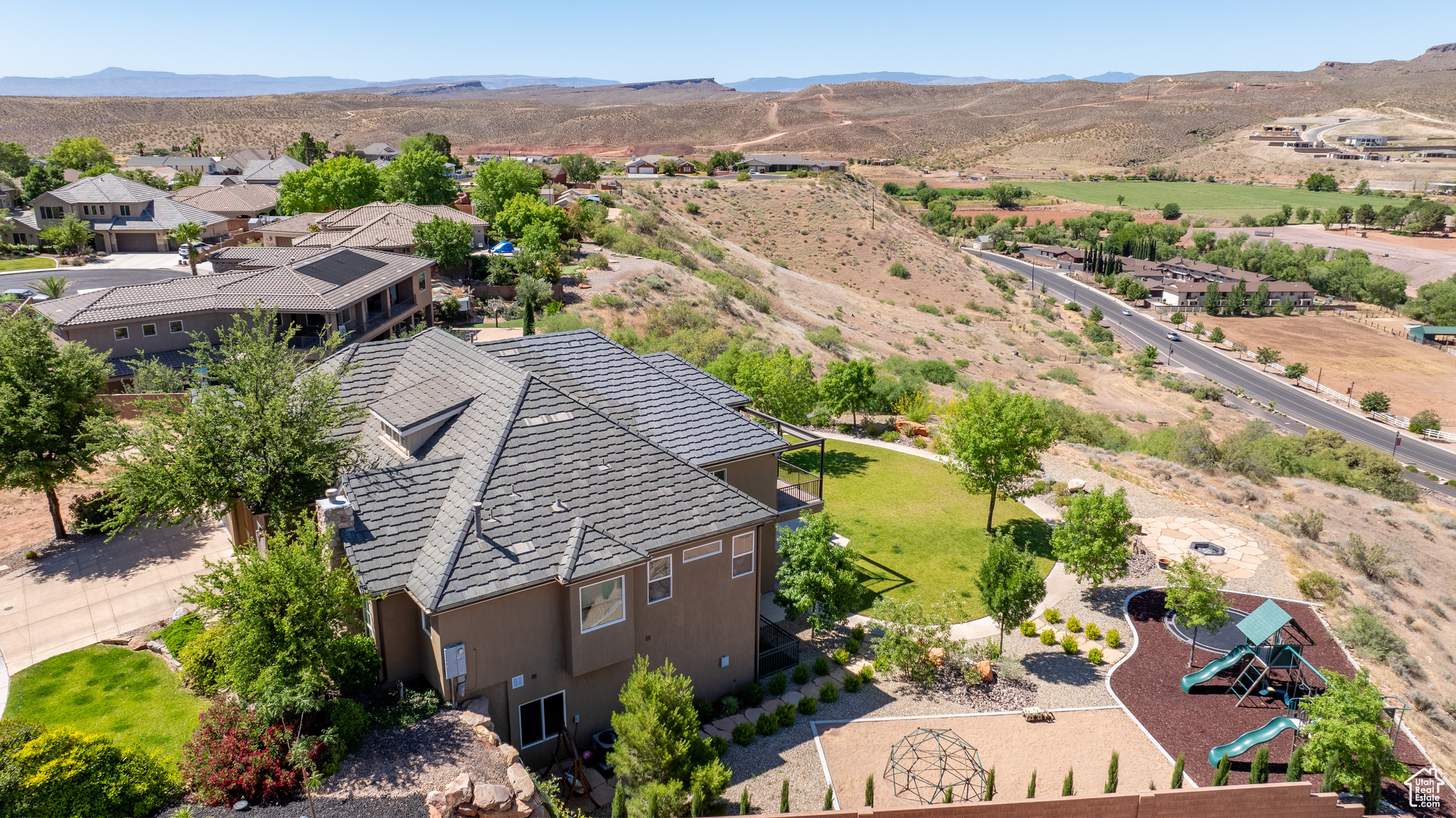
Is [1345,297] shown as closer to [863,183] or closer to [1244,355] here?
[1244,355]

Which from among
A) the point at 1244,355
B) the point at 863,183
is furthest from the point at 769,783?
the point at 863,183

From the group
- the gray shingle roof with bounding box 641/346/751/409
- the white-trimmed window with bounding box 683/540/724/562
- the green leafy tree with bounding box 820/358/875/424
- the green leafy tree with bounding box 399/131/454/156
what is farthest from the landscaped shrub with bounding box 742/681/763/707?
the green leafy tree with bounding box 399/131/454/156

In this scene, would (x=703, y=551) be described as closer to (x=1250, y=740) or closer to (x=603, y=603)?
(x=603, y=603)

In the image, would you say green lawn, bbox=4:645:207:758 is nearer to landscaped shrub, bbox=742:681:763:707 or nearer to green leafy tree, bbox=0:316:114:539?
green leafy tree, bbox=0:316:114:539

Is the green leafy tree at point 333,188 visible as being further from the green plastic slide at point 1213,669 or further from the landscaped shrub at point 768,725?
the green plastic slide at point 1213,669

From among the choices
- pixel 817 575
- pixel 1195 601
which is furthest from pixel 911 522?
pixel 817 575

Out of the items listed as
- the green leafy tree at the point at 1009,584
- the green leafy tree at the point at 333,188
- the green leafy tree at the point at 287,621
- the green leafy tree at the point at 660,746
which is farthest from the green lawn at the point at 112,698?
the green leafy tree at the point at 333,188
